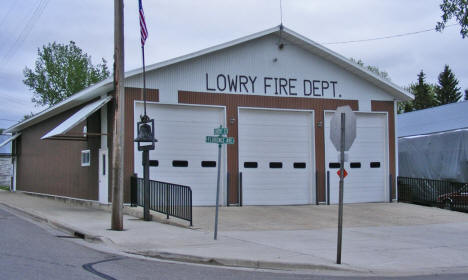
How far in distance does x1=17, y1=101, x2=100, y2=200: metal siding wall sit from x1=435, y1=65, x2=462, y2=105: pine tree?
163ft

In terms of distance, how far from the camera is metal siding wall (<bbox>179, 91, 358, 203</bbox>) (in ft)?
66.3

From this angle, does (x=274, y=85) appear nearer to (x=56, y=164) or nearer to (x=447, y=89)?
(x=56, y=164)

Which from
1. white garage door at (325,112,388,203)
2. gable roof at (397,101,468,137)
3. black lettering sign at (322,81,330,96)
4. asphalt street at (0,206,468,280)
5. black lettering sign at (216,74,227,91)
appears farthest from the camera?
gable roof at (397,101,468,137)

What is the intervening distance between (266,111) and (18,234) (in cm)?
1147

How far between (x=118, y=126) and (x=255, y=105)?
26.4ft

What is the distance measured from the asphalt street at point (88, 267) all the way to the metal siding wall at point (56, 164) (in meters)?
9.48

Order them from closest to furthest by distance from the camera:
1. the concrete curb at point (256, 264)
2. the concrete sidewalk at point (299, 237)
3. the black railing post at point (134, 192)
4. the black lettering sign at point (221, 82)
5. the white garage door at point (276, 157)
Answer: the concrete curb at point (256, 264) < the concrete sidewalk at point (299, 237) < the black railing post at point (134, 192) < the black lettering sign at point (221, 82) < the white garage door at point (276, 157)

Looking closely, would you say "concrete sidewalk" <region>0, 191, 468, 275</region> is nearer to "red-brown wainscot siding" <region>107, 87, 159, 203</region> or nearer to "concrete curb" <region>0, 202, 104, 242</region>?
"concrete curb" <region>0, 202, 104, 242</region>

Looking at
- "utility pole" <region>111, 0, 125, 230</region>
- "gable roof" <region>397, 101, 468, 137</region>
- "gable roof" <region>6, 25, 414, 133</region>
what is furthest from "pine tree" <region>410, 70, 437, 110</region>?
"utility pole" <region>111, 0, 125, 230</region>

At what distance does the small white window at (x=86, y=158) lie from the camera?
2150cm

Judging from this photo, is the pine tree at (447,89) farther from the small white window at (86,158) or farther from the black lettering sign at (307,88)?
the small white window at (86,158)

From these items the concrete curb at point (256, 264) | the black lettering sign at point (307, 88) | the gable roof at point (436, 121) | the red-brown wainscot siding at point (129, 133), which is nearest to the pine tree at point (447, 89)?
the gable roof at point (436, 121)

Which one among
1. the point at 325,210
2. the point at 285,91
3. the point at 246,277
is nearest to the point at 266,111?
the point at 285,91

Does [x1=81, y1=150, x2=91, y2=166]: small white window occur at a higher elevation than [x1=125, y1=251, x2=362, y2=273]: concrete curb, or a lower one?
higher
